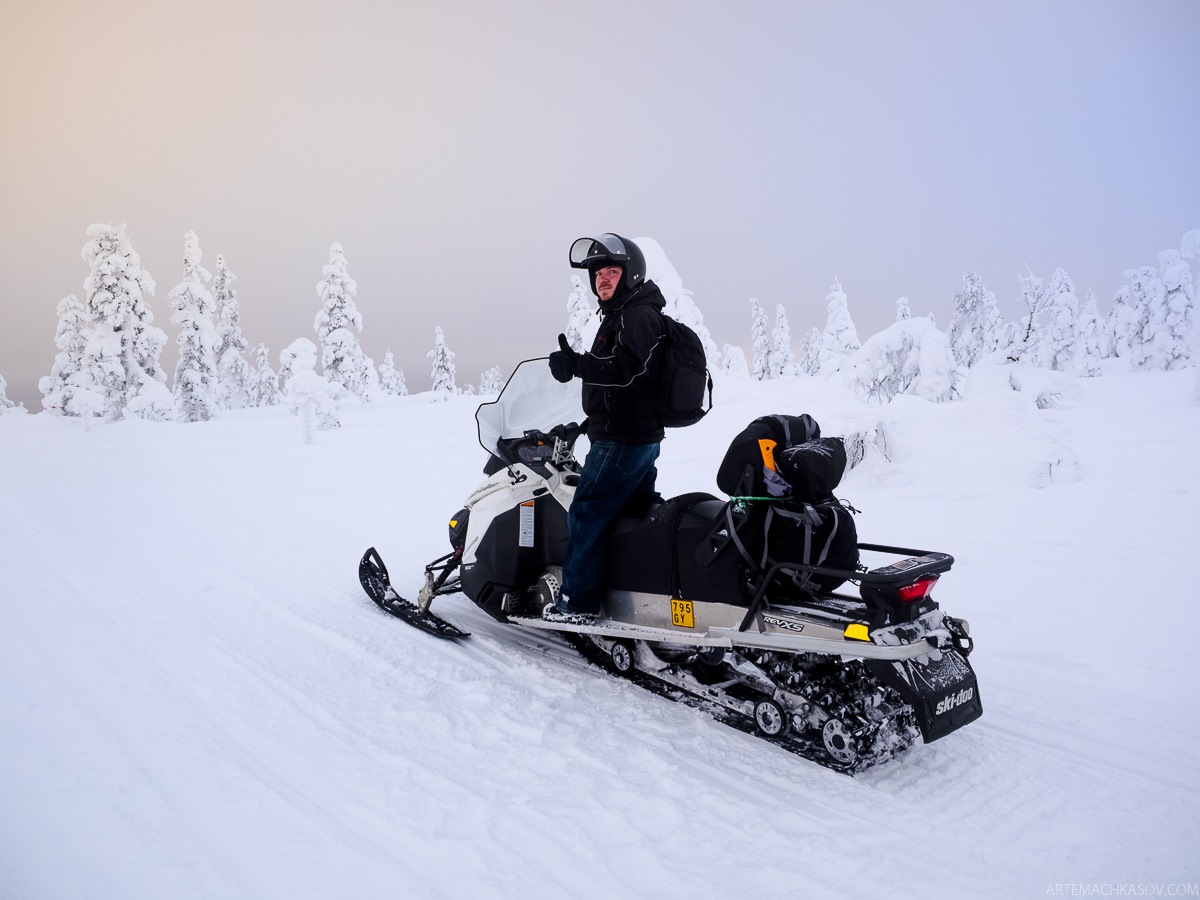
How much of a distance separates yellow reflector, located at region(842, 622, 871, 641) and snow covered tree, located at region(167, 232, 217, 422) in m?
39.8

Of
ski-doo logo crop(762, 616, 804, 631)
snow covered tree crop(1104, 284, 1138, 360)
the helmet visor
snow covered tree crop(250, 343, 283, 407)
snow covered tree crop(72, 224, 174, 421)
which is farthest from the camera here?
snow covered tree crop(250, 343, 283, 407)

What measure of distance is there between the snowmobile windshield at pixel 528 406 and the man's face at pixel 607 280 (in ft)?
3.26

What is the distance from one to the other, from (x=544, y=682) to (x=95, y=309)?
115ft

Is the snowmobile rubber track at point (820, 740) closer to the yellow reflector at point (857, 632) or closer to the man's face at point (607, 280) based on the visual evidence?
the yellow reflector at point (857, 632)

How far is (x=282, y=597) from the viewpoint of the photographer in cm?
536

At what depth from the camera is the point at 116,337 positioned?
30.1m

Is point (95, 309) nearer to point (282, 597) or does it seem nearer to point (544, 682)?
point (282, 597)

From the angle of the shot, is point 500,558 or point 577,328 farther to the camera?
point 577,328

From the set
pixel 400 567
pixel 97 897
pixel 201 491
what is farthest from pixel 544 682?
pixel 201 491

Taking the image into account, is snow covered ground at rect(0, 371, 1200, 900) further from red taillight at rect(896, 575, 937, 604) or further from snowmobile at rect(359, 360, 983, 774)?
red taillight at rect(896, 575, 937, 604)

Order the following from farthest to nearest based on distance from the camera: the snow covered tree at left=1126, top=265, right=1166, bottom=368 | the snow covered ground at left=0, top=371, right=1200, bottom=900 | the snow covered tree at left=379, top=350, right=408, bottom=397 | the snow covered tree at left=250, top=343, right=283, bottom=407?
1. the snow covered tree at left=379, top=350, right=408, bottom=397
2. the snow covered tree at left=250, top=343, right=283, bottom=407
3. the snow covered tree at left=1126, top=265, right=1166, bottom=368
4. the snow covered ground at left=0, top=371, right=1200, bottom=900

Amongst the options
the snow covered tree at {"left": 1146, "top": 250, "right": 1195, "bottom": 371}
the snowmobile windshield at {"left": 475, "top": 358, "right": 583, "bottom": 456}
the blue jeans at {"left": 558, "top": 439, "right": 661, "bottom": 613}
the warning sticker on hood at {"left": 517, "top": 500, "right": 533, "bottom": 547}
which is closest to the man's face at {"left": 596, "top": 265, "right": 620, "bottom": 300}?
the blue jeans at {"left": 558, "top": 439, "right": 661, "bottom": 613}

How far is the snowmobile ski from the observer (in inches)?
183

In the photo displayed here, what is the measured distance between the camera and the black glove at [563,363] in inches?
142
